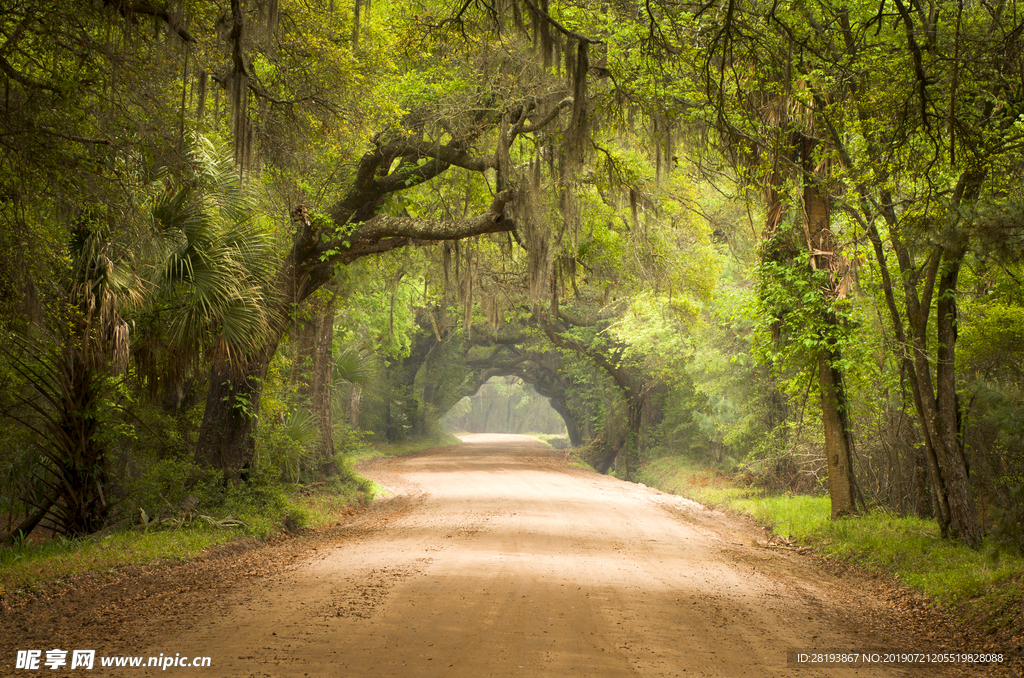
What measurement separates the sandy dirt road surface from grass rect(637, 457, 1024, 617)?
592 mm

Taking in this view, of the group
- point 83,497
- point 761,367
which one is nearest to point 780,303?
point 761,367

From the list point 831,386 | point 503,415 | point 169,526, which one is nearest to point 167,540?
point 169,526

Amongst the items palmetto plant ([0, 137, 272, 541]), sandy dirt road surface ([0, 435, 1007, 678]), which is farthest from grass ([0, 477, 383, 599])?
palmetto plant ([0, 137, 272, 541])

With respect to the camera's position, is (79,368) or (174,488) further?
(174,488)

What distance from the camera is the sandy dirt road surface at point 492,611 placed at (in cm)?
436

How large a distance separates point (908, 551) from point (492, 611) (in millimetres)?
5357

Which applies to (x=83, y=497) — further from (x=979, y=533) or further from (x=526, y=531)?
(x=979, y=533)

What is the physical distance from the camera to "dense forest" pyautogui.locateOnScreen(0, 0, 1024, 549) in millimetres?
6273

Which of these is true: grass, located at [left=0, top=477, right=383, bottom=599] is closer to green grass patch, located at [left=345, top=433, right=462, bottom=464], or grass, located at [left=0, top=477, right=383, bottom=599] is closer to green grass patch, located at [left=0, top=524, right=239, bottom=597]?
green grass patch, located at [left=0, top=524, right=239, bottom=597]

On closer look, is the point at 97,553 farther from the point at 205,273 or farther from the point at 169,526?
the point at 205,273

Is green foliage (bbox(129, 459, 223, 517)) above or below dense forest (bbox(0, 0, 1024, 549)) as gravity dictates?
below

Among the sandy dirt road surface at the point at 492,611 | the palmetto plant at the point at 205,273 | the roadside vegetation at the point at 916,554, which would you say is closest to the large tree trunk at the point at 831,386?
the roadside vegetation at the point at 916,554

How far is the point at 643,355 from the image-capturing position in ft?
73.6

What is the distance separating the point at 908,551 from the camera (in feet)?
A: 26.4
